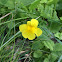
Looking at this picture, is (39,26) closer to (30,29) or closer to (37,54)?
(30,29)

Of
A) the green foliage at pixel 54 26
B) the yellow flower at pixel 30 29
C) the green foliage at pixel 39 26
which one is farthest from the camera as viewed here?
the green foliage at pixel 54 26

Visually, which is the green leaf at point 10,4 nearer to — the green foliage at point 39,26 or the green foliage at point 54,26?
the green foliage at point 39,26

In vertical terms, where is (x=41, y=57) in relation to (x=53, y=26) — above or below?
below

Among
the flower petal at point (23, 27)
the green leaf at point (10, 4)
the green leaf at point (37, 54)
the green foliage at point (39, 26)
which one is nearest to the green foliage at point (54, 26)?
the green foliage at point (39, 26)

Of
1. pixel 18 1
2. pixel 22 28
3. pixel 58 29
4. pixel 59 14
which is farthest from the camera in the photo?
pixel 59 14

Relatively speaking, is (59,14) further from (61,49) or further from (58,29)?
(61,49)

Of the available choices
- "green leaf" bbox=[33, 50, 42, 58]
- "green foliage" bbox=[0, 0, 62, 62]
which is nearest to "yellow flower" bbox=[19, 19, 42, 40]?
"green foliage" bbox=[0, 0, 62, 62]

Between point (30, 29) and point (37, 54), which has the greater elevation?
point (30, 29)

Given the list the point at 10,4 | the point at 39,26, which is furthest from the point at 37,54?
the point at 10,4

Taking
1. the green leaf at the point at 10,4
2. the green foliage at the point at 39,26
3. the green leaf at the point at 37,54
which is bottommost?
the green leaf at the point at 37,54

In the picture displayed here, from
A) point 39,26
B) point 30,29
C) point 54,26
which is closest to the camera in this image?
point 30,29

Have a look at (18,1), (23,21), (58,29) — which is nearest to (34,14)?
(23,21)
